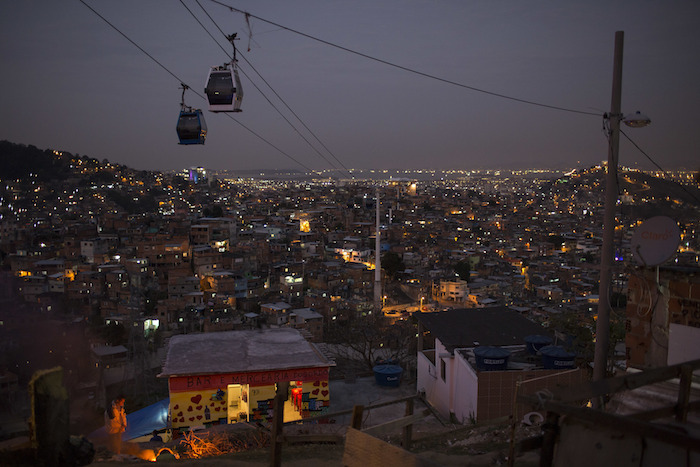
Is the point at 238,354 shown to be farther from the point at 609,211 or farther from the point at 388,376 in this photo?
the point at 609,211

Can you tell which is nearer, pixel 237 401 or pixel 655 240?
pixel 655 240

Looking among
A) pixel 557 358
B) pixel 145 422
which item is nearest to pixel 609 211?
pixel 557 358

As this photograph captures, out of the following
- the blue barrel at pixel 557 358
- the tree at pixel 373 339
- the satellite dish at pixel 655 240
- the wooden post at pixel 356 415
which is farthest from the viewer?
the tree at pixel 373 339

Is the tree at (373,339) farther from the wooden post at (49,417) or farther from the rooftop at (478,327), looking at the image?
A: the wooden post at (49,417)

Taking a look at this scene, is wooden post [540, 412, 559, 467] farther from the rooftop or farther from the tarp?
the tarp

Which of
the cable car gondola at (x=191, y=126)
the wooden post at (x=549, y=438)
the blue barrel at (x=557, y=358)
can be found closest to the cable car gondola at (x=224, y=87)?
the cable car gondola at (x=191, y=126)

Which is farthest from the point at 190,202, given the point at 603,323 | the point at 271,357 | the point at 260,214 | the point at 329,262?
the point at 603,323

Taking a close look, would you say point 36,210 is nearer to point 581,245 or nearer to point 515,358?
point 581,245
